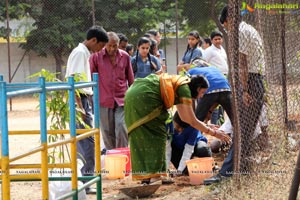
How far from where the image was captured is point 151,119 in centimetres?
739

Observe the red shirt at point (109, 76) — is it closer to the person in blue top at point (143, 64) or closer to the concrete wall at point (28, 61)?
the person in blue top at point (143, 64)

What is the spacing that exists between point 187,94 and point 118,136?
1959 mm

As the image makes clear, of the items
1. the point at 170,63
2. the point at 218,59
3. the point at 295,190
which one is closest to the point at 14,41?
the point at 170,63

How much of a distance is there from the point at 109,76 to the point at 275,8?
275cm

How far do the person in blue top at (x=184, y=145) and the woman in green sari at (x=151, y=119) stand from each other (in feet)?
1.95

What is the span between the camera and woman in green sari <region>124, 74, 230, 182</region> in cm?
734

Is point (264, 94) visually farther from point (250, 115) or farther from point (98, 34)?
point (98, 34)

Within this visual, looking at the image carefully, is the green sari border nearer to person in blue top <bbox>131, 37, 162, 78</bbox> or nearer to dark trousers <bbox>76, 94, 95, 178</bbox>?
dark trousers <bbox>76, 94, 95, 178</bbox>

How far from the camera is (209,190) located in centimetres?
728

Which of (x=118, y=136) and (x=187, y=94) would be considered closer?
(x=187, y=94)

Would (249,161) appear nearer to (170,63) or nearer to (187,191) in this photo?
(187,191)

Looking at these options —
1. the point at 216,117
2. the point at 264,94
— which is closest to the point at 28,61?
the point at 216,117

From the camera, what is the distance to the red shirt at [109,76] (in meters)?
9.01

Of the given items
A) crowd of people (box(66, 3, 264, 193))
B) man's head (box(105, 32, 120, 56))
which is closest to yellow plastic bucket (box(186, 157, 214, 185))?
crowd of people (box(66, 3, 264, 193))
